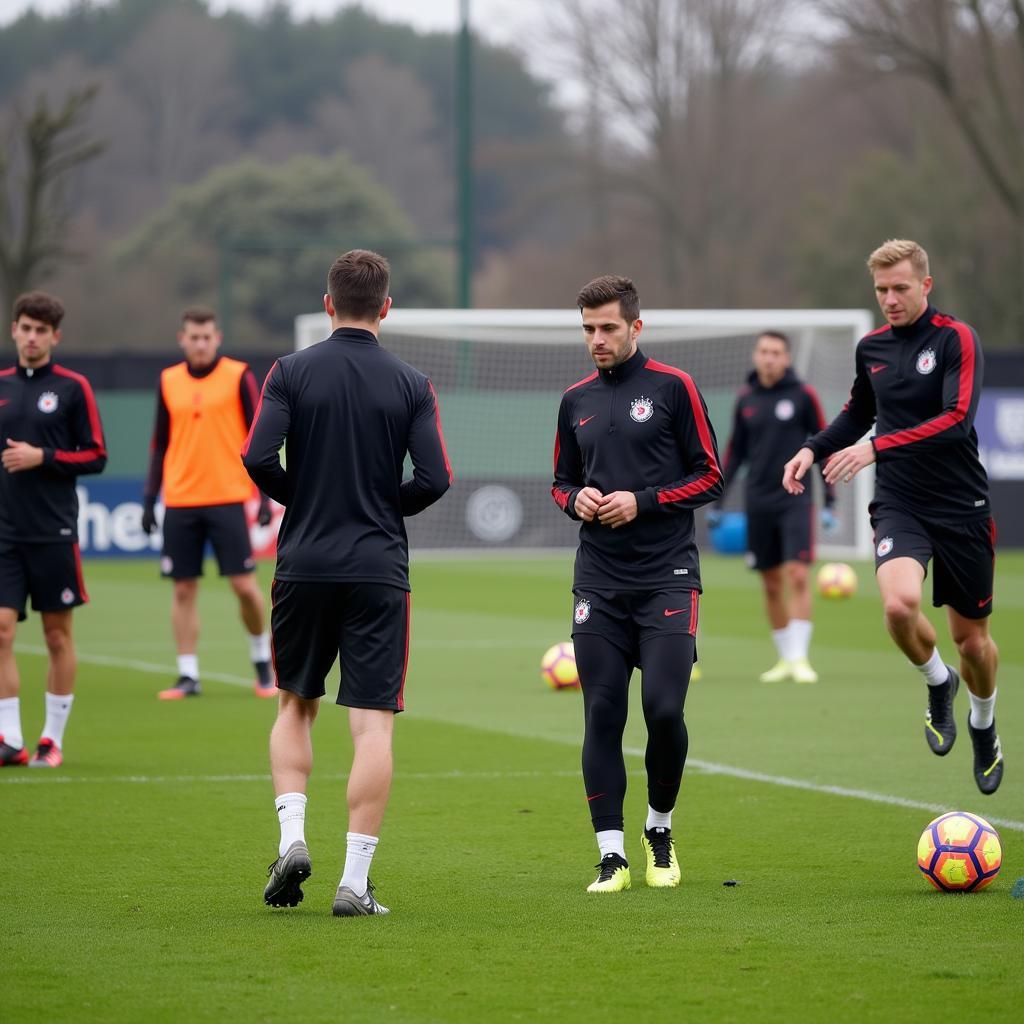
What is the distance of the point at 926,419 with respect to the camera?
26.6ft

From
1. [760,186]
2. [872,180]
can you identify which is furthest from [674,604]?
[760,186]

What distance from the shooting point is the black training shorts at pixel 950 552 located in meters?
8.11

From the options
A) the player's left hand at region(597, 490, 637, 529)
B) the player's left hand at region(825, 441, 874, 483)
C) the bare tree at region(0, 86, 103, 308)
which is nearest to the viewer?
the player's left hand at region(597, 490, 637, 529)

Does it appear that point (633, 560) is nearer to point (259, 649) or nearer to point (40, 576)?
point (40, 576)

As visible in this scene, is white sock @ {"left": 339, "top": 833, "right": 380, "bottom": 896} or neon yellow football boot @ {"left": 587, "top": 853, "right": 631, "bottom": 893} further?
neon yellow football boot @ {"left": 587, "top": 853, "right": 631, "bottom": 893}

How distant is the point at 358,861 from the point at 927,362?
344 cm

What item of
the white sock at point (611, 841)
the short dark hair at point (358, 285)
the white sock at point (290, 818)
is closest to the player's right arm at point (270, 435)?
the short dark hair at point (358, 285)

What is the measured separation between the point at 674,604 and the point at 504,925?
131cm

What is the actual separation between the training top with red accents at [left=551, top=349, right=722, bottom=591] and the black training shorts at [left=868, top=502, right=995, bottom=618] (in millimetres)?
1573

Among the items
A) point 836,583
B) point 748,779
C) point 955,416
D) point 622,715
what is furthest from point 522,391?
point 622,715

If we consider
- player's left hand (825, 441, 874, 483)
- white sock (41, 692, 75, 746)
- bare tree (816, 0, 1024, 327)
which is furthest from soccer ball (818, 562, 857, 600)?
bare tree (816, 0, 1024, 327)

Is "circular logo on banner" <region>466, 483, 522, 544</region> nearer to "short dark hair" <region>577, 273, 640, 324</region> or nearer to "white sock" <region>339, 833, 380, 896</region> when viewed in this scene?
"short dark hair" <region>577, 273, 640, 324</region>

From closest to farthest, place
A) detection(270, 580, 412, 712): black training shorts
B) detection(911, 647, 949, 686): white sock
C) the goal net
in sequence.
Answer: detection(270, 580, 412, 712): black training shorts, detection(911, 647, 949, 686): white sock, the goal net

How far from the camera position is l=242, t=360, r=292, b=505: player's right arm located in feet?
19.9
